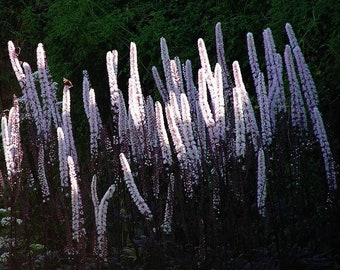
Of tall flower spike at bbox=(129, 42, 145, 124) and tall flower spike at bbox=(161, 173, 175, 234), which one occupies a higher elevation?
tall flower spike at bbox=(129, 42, 145, 124)

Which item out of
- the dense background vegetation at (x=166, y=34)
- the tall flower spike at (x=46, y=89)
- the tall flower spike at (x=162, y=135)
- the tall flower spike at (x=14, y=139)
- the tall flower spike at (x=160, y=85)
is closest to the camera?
the tall flower spike at (x=162, y=135)

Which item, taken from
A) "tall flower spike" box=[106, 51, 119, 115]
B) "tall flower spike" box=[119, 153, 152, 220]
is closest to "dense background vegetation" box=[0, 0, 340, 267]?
"tall flower spike" box=[106, 51, 119, 115]

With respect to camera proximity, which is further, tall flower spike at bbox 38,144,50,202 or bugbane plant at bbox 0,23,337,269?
tall flower spike at bbox 38,144,50,202

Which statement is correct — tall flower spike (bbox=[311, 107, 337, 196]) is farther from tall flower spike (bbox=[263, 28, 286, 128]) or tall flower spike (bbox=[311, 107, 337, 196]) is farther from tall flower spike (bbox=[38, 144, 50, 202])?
tall flower spike (bbox=[38, 144, 50, 202])

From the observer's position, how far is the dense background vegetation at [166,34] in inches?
248

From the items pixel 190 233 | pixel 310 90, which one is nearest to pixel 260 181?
pixel 190 233

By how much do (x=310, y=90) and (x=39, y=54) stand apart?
5.50ft

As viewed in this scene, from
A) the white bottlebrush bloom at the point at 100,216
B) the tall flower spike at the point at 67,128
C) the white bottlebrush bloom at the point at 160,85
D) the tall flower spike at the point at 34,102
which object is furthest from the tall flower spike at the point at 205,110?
the tall flower spike at the point at 34,102

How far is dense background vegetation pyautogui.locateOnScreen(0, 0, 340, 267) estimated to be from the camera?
6.30 metres

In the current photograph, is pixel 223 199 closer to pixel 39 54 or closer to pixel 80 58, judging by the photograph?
pixel 39 54

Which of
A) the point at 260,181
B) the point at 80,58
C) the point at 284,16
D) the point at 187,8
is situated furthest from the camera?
the point at 80,58

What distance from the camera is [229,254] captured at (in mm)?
4102

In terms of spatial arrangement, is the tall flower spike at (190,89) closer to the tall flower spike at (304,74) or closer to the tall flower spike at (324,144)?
the tall flower spike at (304,74)

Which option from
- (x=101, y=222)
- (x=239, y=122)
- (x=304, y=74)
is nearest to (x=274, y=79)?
(x=304, y=74)
